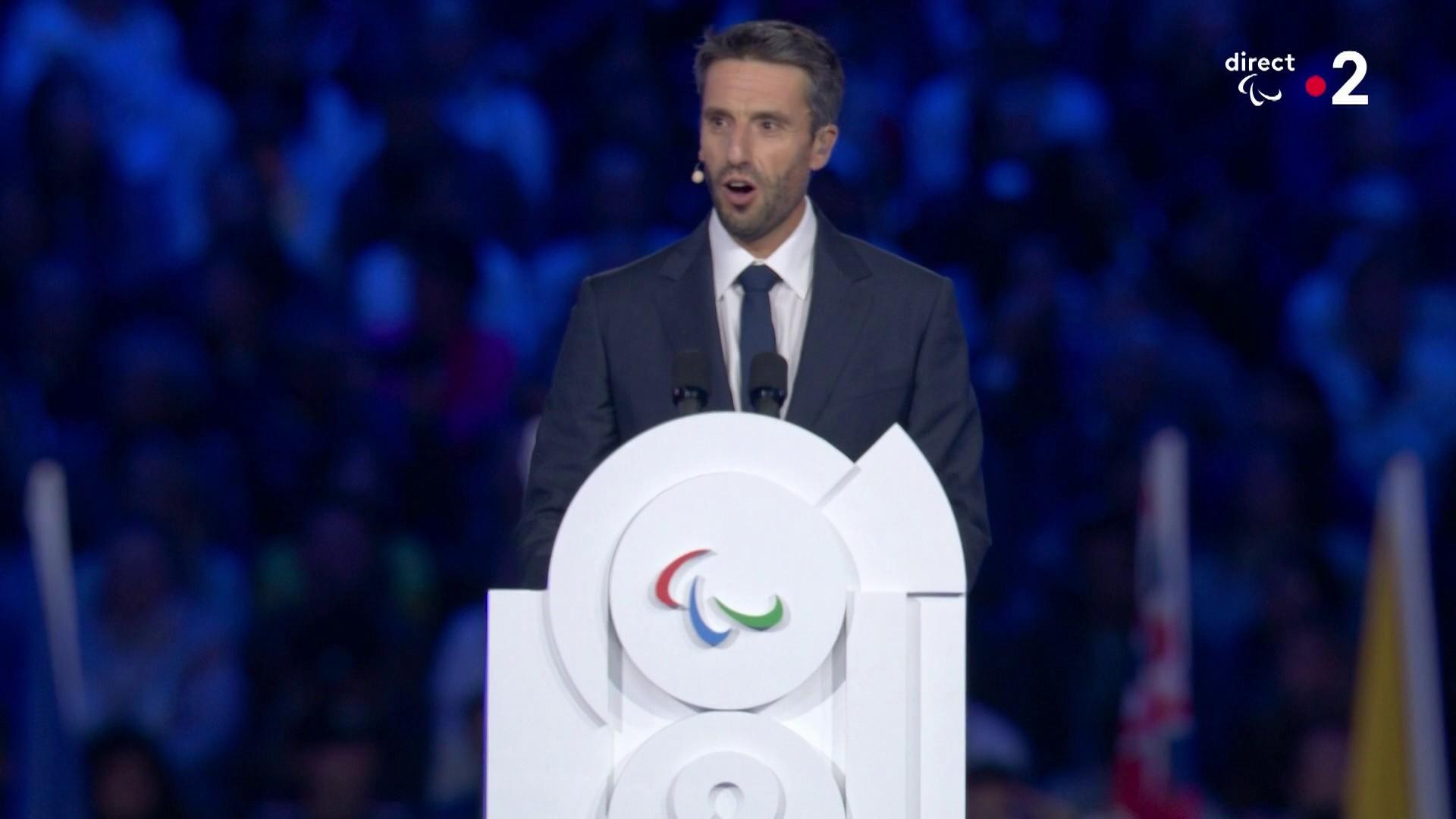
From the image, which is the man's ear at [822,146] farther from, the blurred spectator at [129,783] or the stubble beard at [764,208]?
the blurred spectator at [129,783]

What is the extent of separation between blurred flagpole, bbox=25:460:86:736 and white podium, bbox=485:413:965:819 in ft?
8.85

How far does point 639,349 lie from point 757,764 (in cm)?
54

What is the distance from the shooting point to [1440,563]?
4527 millimetres

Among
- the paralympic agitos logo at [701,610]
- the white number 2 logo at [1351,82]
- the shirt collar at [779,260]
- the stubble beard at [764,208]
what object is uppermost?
the white number 2 logo at [1351,82]

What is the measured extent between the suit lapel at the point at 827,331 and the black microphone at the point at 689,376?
0.18 meters

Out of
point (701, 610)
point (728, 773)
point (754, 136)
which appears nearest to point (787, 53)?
point (754, 136)

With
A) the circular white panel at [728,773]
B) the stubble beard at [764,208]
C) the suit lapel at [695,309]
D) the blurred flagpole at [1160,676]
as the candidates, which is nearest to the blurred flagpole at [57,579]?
the blurred flagpole at [1160,676]

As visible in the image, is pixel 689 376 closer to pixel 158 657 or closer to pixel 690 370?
pixel 690 370

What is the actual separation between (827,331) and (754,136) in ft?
0.78

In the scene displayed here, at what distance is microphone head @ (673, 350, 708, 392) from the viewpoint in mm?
2037

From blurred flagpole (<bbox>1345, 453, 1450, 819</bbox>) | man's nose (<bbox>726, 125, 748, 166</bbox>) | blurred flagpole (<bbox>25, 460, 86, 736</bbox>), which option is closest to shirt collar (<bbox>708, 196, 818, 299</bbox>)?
man's nose (<bbox>726, 125, 748, 166</bbox>)

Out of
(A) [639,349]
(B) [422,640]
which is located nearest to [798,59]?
(A) [639,349]

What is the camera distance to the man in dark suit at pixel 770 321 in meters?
2.18

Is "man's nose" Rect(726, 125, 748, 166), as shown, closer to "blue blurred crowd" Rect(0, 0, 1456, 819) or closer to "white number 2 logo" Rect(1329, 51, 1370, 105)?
"blue blurred crowd" Rect(0, 0, 1456, 819)
